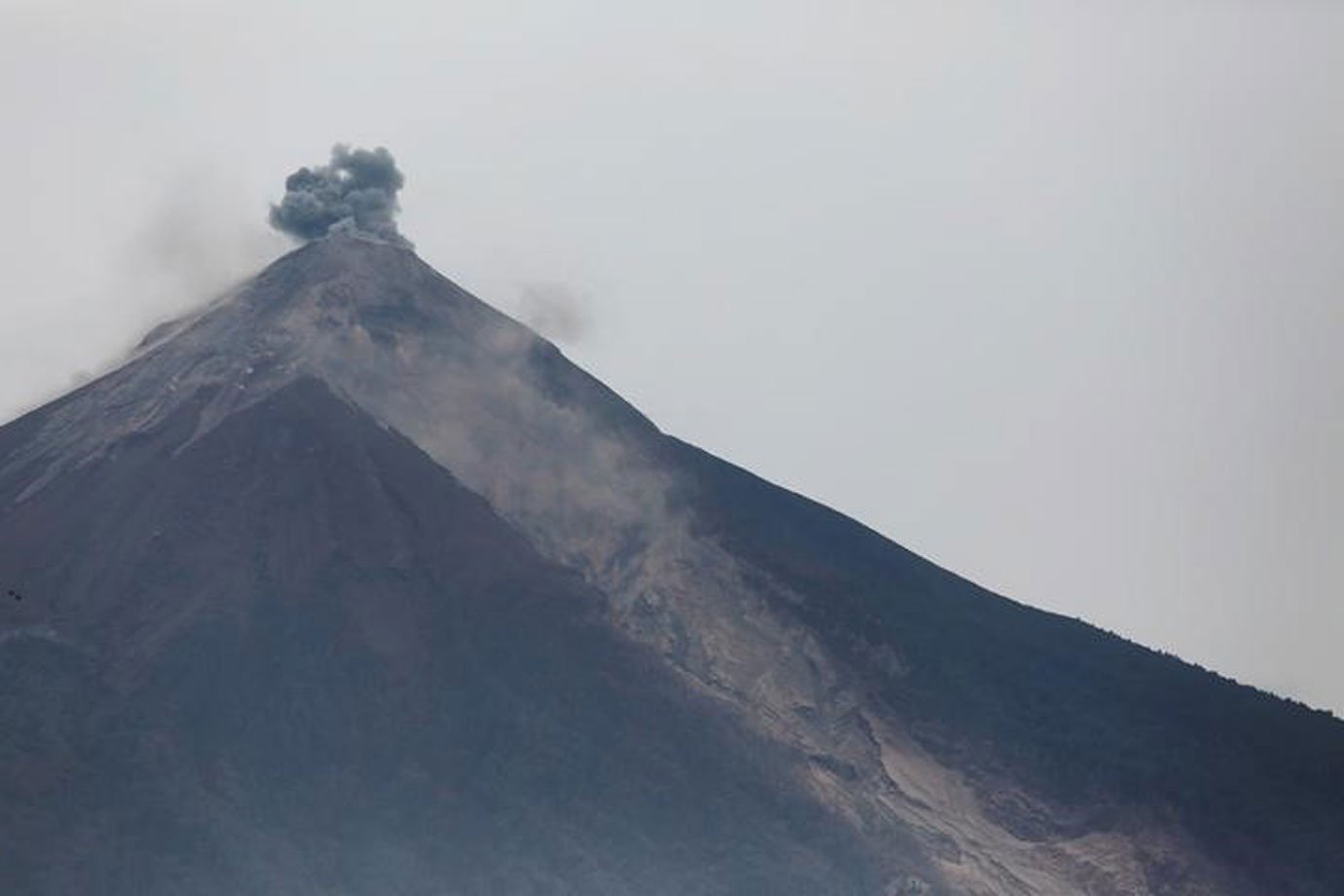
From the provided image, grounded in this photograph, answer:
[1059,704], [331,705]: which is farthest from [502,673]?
[1059,704]

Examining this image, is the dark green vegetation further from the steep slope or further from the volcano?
the steep slope

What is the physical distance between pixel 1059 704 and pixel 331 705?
3108cm

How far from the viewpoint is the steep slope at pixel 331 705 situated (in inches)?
3602

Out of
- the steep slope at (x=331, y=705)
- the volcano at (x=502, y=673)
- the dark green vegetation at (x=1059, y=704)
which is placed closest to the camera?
the steep slope at (x=331, y=705)

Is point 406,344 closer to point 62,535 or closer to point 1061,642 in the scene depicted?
point 62,535

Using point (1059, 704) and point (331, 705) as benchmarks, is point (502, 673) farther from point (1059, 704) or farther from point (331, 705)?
point (1059, 704)

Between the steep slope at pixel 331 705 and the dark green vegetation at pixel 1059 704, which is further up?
the dark green vegetation at pixel 1059 704

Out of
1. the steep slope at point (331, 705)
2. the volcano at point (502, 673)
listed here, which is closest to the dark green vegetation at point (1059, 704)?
the volcano at point (502, 673)

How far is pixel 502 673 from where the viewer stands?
331ft

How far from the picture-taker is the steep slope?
9150 centimetres

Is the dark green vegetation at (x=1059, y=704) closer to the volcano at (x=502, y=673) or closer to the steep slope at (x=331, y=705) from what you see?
the volcano at (x=502, y=673)

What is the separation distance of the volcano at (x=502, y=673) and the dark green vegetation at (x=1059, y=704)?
18 centimetres

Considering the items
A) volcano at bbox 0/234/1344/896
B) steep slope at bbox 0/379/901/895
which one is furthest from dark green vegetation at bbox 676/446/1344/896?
steep slope at bbox 0/379/901/895

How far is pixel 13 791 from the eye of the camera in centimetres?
9131
